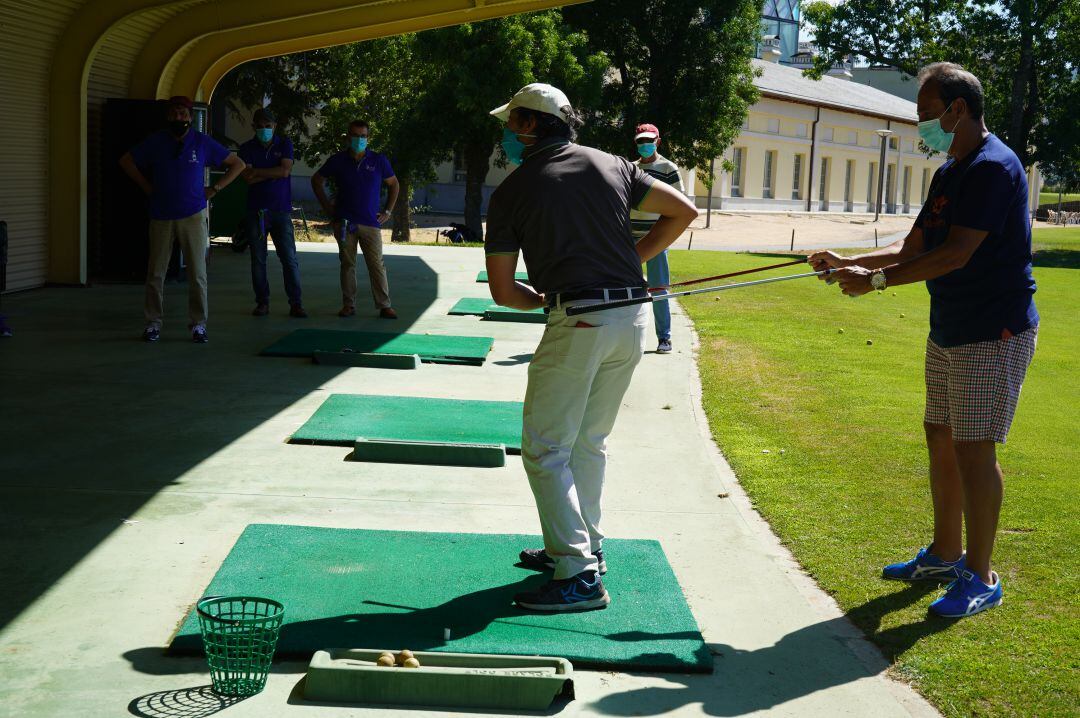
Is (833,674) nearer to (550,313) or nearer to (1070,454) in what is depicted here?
(550,313)

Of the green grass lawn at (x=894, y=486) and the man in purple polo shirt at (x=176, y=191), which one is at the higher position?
the man in purple polo shirt at (x=176, y=191)

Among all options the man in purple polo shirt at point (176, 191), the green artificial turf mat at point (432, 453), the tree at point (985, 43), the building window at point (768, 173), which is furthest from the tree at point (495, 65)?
the building window at point (768, 173)

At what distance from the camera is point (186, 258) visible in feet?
33.9

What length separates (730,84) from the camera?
38.6 m

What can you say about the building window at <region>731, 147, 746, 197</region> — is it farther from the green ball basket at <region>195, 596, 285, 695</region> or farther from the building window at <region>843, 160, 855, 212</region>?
the green ball basket at <region>195, 596, 285, 695</region>

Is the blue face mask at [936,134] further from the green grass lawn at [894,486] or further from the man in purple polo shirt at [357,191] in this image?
the man in purple polo shirt at [357,191]

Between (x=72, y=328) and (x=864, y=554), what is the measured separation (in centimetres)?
831

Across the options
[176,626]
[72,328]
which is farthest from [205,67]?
[176,626]

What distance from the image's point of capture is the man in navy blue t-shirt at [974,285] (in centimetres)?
448

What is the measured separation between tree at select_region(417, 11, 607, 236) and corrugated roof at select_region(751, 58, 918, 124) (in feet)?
70.3

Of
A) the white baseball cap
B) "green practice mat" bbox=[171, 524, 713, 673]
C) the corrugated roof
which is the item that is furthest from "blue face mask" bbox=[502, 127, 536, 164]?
the corrugated roof

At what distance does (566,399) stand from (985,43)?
128ft

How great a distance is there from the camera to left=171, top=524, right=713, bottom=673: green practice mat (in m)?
4.12

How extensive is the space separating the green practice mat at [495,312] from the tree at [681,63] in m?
24.8
